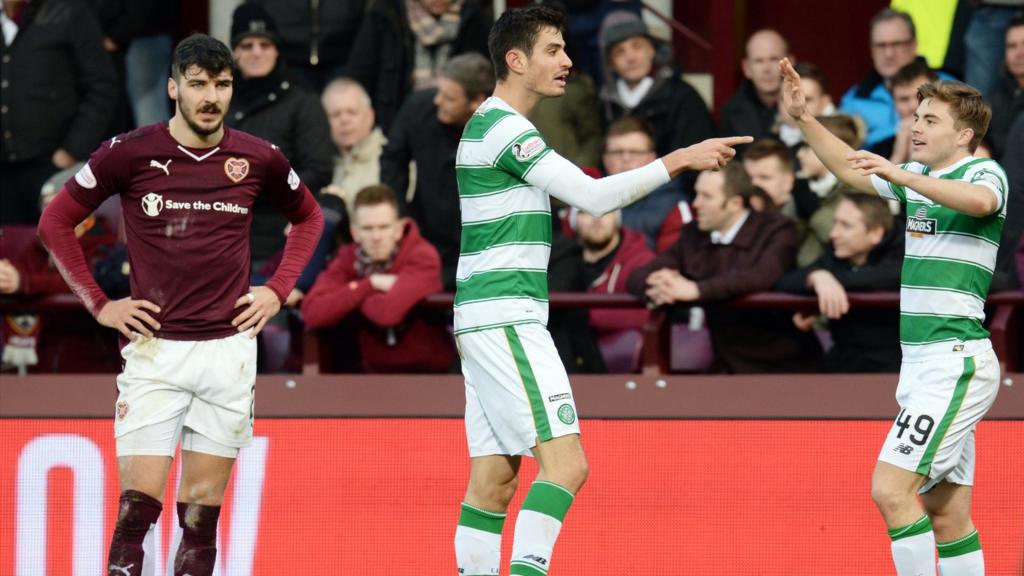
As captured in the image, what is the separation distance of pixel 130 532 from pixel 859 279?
11.8ft

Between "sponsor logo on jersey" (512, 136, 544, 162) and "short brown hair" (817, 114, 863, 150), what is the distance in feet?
10.9

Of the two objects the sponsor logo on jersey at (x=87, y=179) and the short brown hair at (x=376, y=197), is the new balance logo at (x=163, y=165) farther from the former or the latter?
the short brown hair at (x=376, y=197)

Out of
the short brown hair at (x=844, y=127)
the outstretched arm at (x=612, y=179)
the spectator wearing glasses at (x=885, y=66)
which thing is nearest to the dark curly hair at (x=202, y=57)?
the outstretched arm at (x=612, y=179)

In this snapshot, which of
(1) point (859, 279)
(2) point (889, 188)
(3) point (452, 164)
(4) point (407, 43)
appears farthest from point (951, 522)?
(4) point (407, 43)

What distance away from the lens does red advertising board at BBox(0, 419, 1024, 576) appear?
704 cm

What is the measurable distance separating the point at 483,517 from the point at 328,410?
4.92 feet

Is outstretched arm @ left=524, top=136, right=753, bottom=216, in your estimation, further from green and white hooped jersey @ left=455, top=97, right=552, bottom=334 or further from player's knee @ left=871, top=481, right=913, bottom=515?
player's knee @ left=871, top=481, right=913, bottom=515

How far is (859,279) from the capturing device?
798 centimetres

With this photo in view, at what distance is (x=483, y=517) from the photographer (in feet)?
20.0

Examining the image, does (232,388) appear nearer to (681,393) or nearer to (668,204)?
(681,393)

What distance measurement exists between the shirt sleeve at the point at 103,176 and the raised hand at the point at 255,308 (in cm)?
59

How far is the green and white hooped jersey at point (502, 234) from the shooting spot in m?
5.98

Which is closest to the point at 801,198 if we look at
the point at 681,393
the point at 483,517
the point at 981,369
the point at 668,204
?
the point at 668,204

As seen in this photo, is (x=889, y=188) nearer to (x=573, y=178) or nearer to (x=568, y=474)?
(x=573, y=178)
